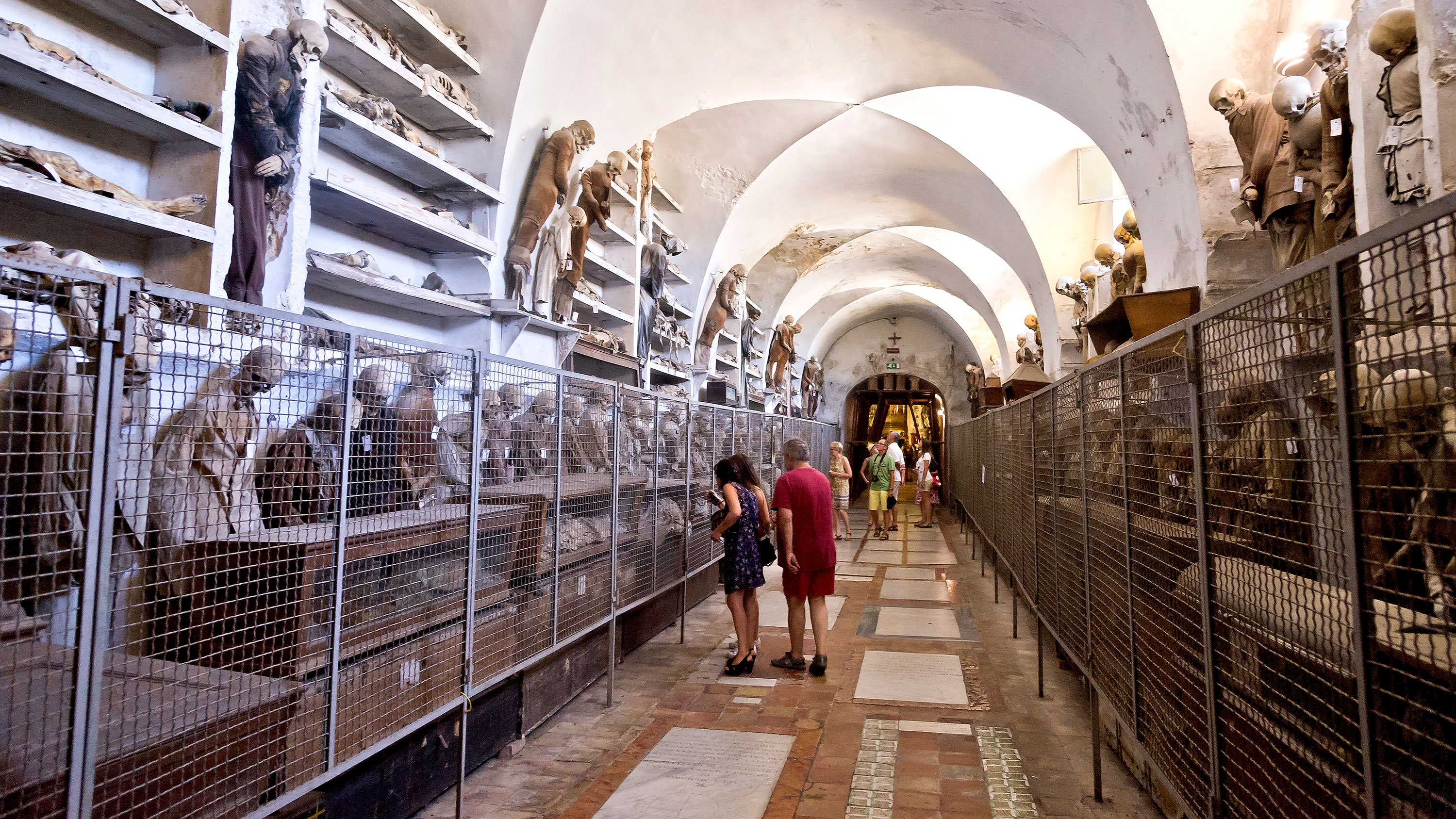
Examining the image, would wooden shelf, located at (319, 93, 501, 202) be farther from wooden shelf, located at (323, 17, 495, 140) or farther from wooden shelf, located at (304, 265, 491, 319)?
wooden shelf, located at (304, 265, 491, 319)

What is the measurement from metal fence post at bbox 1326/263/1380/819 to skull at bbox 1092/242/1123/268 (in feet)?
25.4

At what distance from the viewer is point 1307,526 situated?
1.47 meters

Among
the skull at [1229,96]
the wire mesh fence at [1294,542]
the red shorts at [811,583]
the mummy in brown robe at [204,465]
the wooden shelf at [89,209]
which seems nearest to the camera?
the wire mesh fence at [1294,542]

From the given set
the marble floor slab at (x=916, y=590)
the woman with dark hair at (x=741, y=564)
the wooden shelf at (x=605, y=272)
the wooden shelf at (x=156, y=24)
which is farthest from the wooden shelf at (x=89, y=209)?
the marble floor slab at (x=916, y=590)

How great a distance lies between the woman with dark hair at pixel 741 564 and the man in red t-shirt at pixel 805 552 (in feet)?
0.60

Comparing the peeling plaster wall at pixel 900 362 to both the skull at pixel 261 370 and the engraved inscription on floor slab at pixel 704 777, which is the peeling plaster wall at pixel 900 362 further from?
the skull at pixel 261 370

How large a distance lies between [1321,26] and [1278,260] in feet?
4.24

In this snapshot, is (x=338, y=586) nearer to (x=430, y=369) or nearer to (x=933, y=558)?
(x=430, y=369)

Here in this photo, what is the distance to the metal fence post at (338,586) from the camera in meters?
2.25

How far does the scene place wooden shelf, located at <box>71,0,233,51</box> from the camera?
3.47 m

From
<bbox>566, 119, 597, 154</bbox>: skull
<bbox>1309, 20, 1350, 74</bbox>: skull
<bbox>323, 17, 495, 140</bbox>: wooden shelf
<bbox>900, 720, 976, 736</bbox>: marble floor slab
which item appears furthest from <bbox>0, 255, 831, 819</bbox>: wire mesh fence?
<bbox>566, 119, 597, 154</bbox>: skull

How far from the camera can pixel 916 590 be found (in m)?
7.69

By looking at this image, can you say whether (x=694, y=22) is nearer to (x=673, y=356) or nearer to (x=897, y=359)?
(x=673, y=356)

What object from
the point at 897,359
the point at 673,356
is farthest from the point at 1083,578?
the point at 897,359
